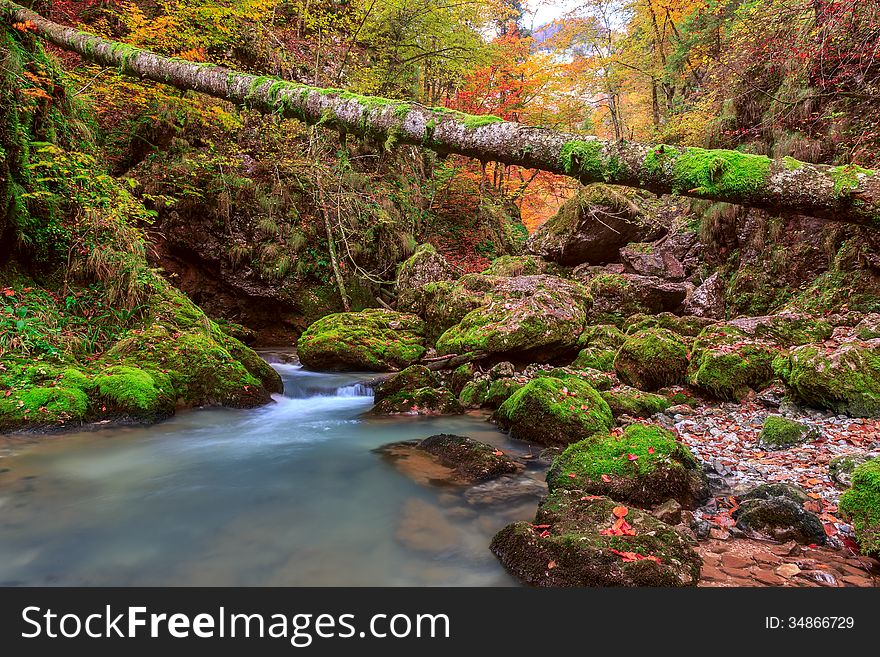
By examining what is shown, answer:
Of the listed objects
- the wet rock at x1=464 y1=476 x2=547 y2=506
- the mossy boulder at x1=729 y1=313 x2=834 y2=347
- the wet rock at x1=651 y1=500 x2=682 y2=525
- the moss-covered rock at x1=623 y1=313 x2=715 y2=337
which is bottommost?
Result: the wet rock at x1=464 y1=476 x2=547 y2=506

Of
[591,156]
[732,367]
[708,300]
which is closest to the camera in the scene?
[591,156]

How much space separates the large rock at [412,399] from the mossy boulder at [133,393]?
2894mm

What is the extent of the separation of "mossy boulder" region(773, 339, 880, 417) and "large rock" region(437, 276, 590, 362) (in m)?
3.60

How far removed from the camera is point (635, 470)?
3.74 meters

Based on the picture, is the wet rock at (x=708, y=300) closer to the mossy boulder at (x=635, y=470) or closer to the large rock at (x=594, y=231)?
the large rock at (x=594, y=231)

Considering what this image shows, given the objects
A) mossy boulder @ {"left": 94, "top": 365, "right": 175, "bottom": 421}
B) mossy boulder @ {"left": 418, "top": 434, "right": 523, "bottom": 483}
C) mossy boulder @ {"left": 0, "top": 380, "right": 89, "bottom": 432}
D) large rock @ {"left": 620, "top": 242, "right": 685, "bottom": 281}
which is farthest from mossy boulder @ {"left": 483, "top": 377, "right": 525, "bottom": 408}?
large rock @ {"left": 620, "top": 242, "right": 685, "bottom": 281}

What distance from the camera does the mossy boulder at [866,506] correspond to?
9.00 feet

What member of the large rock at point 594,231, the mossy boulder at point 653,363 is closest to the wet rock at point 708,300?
the large rock at point 594,231

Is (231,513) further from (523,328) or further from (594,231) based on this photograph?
(594,231)

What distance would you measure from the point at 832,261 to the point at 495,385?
6846 millimetres

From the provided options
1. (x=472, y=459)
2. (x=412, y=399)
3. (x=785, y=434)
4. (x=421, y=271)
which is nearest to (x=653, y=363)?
(x=785, y=434)

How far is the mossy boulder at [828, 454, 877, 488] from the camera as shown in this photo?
143 inches

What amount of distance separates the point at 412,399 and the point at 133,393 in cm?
373

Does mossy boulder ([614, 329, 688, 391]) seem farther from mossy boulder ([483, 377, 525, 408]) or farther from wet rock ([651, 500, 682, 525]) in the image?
wet rock ([651, 500, 682, 525])
